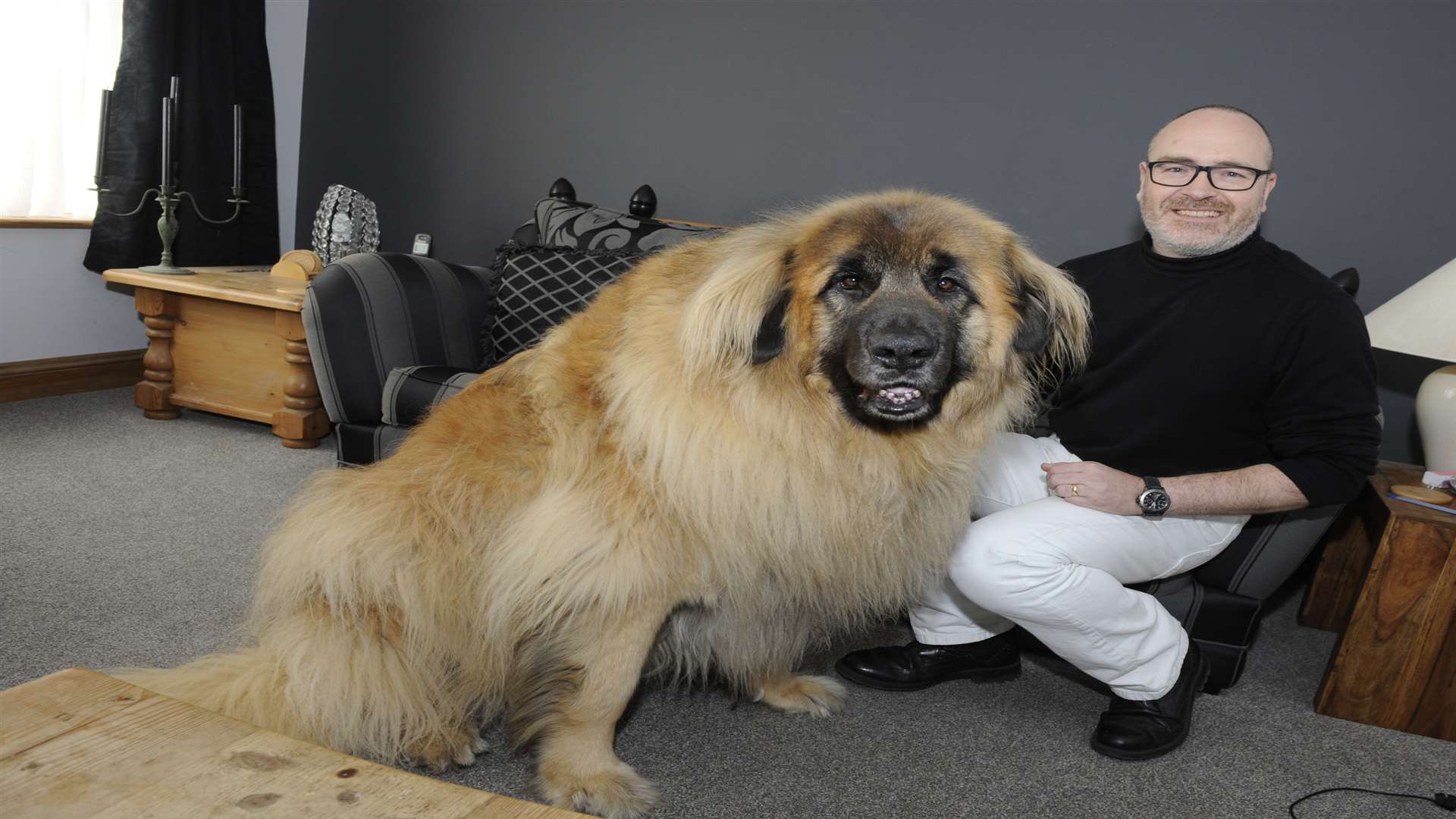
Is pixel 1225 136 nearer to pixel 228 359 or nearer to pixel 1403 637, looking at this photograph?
pixel 1403 637

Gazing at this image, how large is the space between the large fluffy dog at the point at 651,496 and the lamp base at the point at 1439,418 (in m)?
1.21

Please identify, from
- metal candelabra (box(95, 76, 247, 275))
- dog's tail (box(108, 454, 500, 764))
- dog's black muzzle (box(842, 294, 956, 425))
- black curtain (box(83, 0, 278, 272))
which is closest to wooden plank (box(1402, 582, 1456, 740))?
dog's black muzzle (box(842, 294, 956, 425))

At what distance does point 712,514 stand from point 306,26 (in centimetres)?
384

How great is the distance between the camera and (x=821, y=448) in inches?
58.3

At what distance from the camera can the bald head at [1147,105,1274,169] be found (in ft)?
6.56

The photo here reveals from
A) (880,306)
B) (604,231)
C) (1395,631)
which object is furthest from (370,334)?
(1395,631)

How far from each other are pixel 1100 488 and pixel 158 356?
330 centimetres

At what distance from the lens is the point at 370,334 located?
265 cm

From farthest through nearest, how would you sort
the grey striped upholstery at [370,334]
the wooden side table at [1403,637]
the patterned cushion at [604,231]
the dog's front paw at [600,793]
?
the patterned cushion at [604,231] < the grey striped upholstery at [370,334] < the wooden side table at [1403,637] < the dog's front paw at [600,793]

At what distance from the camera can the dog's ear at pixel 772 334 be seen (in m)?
1.44

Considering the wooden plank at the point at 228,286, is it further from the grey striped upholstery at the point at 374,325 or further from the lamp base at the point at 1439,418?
A: the lamp base at the point at 1439,418

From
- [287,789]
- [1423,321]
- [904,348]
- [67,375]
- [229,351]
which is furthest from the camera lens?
[67,375]

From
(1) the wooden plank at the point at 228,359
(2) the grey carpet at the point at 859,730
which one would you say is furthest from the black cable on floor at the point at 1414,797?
(1) the wooden plank at the point at 228,359

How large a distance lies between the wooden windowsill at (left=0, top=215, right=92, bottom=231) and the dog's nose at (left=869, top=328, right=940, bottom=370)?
11.6ft
